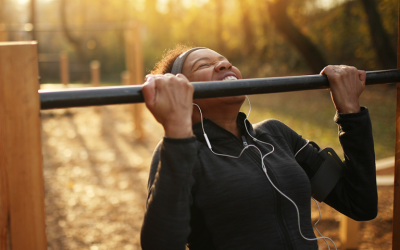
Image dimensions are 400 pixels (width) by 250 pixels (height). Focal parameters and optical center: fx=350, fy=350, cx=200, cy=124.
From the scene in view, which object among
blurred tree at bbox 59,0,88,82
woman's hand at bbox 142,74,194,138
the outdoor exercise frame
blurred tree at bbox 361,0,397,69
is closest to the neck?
woman's hand at bbox 142,74,194,138

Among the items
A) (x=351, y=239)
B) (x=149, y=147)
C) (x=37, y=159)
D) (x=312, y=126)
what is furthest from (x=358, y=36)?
(x=37, y=159)

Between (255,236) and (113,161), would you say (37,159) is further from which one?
(113,161)

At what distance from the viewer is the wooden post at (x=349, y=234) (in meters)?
Answer: 2.80

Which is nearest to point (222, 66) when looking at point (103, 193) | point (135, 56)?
point (103, 193)

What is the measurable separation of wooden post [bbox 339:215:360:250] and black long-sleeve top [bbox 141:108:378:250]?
1469 mm

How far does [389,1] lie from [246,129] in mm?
9728

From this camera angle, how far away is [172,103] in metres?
0.98

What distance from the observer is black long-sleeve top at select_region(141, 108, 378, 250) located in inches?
39.4

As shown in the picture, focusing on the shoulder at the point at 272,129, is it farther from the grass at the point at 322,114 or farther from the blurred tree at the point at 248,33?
the blurred tree at the point at 248,33

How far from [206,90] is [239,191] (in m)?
0.41

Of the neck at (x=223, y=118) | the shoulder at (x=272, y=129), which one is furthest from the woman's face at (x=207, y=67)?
the shoulder at (x=272, y=129)

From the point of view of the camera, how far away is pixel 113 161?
241 inches

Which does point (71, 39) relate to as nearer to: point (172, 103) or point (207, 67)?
point (207, 67)

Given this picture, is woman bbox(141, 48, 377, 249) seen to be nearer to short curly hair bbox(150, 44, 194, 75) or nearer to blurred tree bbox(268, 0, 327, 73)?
short curly hair bbox(150, 44, 194, 75)
